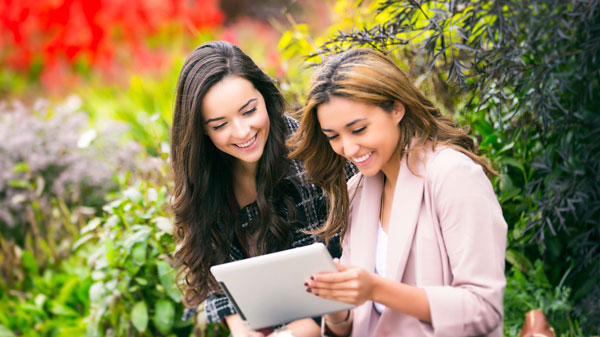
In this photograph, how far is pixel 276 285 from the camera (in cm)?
210

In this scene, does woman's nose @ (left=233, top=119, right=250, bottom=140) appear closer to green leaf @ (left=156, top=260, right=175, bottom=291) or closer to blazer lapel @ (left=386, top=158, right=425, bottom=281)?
blazer lapel @ (left=386, top=158, right=425, bottom=281)

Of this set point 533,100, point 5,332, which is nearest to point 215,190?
point 533,100

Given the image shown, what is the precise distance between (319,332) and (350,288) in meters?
0.95

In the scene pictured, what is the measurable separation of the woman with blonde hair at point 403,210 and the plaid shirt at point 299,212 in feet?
1.45

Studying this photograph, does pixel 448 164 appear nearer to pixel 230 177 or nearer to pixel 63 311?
pixel 230 177

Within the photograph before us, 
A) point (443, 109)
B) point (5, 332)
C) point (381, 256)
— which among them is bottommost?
point (5, 332)

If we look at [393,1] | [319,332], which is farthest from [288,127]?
[319,332]

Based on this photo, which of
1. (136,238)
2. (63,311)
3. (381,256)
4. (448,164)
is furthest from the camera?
(63,311)

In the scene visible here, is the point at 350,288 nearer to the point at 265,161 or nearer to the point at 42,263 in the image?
the point at 265,161

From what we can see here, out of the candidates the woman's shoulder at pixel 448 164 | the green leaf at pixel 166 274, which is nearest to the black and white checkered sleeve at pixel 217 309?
the green leaf at pixel 166 274

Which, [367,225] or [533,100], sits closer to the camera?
[367,225]

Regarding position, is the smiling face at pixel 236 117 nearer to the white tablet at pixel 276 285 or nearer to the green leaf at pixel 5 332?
the white tablet at pixel 276 285

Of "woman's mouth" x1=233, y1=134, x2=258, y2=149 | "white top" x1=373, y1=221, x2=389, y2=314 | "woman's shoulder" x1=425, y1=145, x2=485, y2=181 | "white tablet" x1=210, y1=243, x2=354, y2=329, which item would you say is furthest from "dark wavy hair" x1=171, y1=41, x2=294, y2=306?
"woman's shoulder" x1=425, y1=145, x2=485, y2=181

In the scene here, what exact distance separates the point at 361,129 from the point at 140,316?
5.72ft
